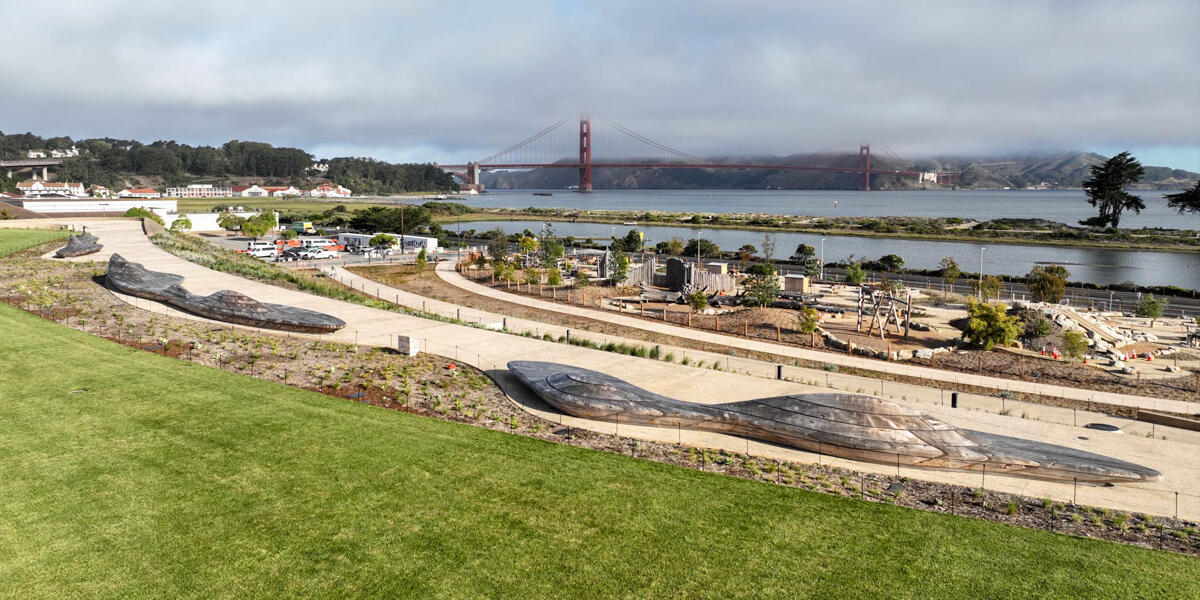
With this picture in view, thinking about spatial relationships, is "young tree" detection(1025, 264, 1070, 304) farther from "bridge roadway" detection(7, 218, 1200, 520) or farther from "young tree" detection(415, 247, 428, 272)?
"young tree" detection(415, 247, 428, 272)

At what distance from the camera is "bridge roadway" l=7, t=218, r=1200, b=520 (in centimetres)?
1556

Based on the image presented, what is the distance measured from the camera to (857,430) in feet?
55.8

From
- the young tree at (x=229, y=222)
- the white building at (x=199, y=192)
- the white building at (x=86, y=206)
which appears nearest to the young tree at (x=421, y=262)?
the young tree at (x=229, y=222)

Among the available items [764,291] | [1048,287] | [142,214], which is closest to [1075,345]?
[764,291]

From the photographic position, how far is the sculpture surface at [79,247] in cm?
4909

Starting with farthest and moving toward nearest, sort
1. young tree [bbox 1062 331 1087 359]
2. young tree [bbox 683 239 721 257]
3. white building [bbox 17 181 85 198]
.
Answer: white building [bbox 17 181 85 198], young tree [bbox 683 239 721 257], young tree [bbox 1062 331 1087 359]

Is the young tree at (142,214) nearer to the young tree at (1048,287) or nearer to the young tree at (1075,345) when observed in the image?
the young tree at (1048,287)

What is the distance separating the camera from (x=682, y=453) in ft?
55.8

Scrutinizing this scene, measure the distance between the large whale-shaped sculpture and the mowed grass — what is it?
2856 mm

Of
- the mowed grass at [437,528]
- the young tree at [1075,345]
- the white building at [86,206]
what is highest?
the white building at [86,206]

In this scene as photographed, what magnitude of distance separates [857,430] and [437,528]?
10283 millimetres

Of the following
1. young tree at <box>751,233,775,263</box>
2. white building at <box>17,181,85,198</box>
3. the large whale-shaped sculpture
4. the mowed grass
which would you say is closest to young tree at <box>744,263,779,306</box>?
young tree at <box>751,233,775,263</box>

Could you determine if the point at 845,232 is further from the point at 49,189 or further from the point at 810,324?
the point at 49,189

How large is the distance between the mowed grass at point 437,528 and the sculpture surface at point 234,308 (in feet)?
38.8
